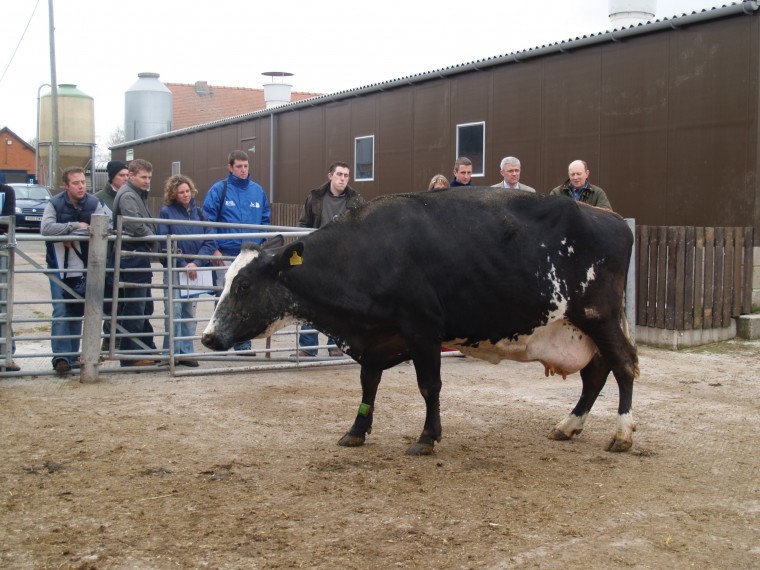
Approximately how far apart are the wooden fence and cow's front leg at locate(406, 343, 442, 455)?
5.76 metres

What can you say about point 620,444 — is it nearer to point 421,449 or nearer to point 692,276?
point 421,449

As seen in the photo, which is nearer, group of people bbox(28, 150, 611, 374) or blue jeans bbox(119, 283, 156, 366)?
group of people bbox(28, 150, 611, 374)

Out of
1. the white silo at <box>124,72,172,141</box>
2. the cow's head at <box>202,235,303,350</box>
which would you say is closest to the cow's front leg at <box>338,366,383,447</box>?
the cow's head at <box>202,235,303,350</box>

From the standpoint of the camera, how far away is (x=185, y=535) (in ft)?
13.9

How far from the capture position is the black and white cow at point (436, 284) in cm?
580

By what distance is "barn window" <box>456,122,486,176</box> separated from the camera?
16.7 m

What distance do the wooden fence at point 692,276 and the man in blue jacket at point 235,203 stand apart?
479 centimetres

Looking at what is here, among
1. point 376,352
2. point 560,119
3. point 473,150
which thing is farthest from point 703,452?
point 473,150

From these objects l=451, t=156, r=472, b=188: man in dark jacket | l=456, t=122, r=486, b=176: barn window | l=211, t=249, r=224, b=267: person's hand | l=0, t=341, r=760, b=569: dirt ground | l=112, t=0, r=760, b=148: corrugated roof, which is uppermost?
l=112, t=0, r=760, b=148: corrugated roof

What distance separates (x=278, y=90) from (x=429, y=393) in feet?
102

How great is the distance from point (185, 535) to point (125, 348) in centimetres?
496

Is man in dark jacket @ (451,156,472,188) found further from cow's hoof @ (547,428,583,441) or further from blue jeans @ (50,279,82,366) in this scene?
blue jeans @ (50,279,82,366)

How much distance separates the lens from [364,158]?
67.4 feet

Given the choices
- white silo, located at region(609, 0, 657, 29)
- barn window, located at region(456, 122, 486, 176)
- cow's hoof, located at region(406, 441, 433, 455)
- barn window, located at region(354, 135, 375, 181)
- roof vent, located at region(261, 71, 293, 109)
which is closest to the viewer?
cow's hoof, located at region(406, 441, 433, 455)
